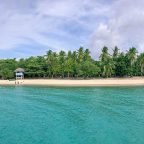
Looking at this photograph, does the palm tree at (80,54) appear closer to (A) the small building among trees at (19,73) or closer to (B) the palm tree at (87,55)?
(B) the palm tree at (87,55)

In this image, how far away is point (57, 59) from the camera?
383 feet

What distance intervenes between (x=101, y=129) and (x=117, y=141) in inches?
178

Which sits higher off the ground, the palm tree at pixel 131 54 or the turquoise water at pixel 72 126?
the palm tree at pixel 131 54

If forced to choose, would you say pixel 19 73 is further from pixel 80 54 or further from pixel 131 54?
pixel 131 54

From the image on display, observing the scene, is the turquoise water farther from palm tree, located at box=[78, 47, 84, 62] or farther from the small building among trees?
palm tree, located at box=[78, 47, 84, 62]

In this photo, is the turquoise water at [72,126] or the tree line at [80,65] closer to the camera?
the turquoise water at [72,126]

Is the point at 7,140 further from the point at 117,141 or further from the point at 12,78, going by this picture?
the point at 12,78

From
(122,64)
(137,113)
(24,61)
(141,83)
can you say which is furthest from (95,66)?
(137,113)

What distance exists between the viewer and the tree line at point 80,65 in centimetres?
11138

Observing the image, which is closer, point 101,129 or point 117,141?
point 117,141

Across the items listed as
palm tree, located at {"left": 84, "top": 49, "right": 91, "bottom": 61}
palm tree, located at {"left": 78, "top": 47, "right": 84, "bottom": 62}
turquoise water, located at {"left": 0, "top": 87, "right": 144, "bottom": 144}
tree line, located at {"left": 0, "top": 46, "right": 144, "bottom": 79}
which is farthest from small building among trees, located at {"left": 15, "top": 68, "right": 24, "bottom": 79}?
turquoise water, located at {"left": 0, "top": 87, "right": 144, "bottom": 144}

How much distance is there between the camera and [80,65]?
112m

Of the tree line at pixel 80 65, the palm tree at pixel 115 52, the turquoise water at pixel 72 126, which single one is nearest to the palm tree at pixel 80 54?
the tree line at pixel 80 65

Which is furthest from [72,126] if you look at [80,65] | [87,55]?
[87,55]
